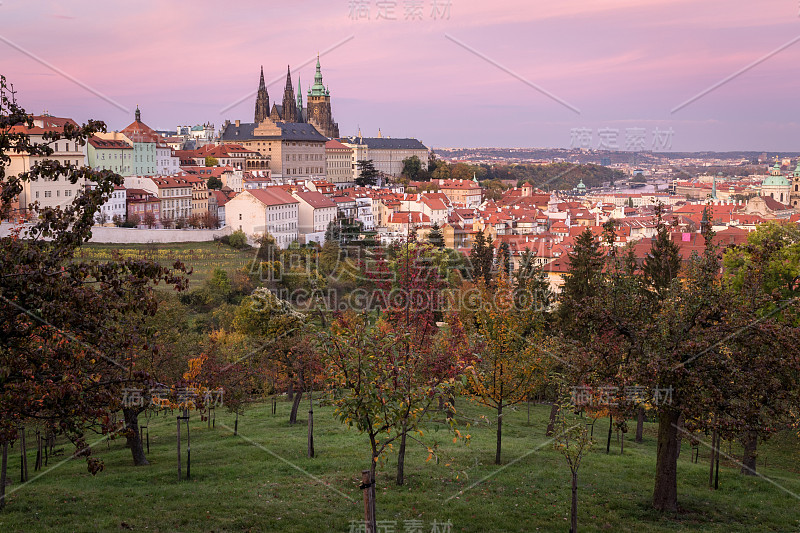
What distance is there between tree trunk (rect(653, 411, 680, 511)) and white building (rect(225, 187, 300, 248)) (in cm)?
6462

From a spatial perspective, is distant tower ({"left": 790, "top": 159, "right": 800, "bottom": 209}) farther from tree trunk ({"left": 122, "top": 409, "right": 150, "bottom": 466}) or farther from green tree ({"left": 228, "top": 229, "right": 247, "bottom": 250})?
tree trunk ({"left": 122, "top": 409, "right": 150, "bottom": 466})

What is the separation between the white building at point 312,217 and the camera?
3263 inches

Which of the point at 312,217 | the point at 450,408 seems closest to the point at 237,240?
the point at 312,217

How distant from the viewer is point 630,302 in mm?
11836

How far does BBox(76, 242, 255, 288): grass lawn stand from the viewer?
56463mm

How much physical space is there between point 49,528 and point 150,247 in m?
56.6

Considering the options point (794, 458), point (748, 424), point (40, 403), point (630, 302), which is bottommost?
point (794, 458)

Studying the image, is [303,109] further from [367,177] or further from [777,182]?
[777,182]

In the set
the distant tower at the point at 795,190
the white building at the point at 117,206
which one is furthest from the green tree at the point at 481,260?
the distant tower at the point at 795,190

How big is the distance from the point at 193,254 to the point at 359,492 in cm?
5475

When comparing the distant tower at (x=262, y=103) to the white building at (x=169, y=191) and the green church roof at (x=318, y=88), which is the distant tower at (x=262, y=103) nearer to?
the green church roof at (x=318, y=88)

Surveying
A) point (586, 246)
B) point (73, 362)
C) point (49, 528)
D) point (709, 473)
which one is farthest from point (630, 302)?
point (586, 246)

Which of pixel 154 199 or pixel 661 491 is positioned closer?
pixel 661 491

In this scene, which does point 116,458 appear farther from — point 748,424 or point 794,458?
point 794,458
